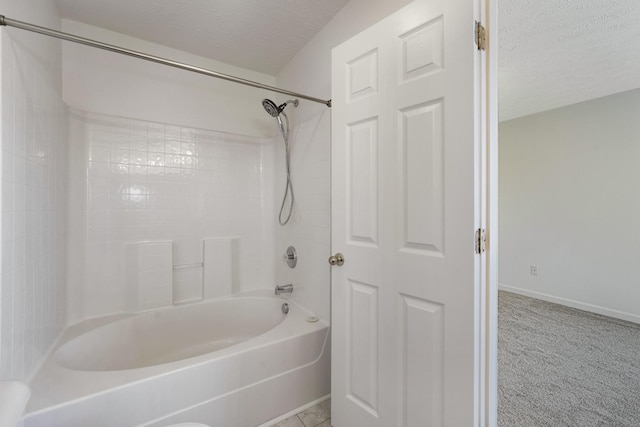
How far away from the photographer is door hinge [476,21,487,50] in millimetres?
909

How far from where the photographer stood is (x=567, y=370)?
6.40ft

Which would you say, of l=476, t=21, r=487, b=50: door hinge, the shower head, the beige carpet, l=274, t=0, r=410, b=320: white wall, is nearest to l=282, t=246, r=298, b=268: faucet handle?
l=274, t=0, r=410, b=320: white wall

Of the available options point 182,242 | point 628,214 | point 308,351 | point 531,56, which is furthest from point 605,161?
point 182,242

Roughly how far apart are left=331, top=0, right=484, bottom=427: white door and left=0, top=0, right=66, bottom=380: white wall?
135 centimetres

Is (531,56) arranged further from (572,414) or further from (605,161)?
(572,414)

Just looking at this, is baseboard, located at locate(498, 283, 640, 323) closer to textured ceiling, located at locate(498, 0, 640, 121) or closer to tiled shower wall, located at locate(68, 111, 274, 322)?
textured ceiling, located at locate(498, 0, 640, 121)

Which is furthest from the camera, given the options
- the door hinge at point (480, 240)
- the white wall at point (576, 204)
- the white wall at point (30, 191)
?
the white wall at point (576, 204)

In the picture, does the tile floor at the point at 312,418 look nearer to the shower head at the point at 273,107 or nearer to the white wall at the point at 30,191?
the white wall at the point at 30,191

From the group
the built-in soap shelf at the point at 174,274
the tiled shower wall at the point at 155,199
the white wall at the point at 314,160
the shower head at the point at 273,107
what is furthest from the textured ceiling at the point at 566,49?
the built-in soap shelf at the point at 174,274

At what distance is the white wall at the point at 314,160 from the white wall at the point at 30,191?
4.86ft

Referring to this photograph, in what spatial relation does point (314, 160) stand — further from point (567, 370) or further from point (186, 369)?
point (567, 370)

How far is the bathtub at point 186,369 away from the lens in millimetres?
1114

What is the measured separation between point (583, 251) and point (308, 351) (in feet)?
11.9

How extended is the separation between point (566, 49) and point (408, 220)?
2395 millimetres
